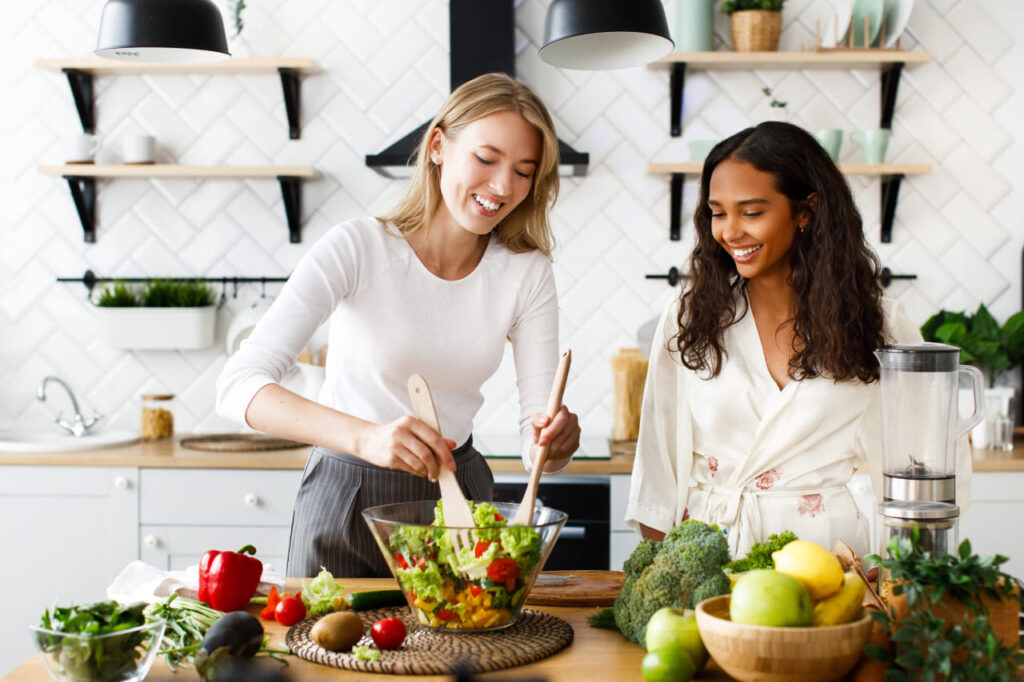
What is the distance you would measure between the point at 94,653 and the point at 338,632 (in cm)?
29

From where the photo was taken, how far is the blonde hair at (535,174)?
166 cm

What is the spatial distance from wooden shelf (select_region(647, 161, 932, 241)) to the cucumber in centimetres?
201

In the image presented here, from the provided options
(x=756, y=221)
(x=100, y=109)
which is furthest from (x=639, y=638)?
(x=100, y=109)

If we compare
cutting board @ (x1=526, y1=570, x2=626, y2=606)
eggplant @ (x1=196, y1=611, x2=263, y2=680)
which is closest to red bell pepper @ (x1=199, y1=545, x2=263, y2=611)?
eggplant @ (x1=196, y1=611, x2=263, y2=680)

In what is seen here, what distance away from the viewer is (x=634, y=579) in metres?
1.22

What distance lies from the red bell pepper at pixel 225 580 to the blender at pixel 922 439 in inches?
33.4

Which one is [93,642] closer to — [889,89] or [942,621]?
[942,621]

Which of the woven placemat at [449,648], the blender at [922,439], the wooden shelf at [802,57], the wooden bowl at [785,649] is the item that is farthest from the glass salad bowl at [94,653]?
the wooden shelf at [802,57]

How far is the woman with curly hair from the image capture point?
177cm

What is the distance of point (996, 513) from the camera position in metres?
2.69

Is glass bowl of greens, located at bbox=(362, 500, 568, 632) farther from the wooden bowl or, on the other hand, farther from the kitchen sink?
the kitchen sink

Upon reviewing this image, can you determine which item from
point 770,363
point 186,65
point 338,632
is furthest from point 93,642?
point 186,65

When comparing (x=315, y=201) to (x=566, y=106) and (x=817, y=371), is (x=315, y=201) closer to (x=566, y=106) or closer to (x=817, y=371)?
(x=566, y=106)

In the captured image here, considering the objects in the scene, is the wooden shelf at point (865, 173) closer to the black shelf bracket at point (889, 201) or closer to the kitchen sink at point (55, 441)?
the black shelf bracket at point (889, 201)
